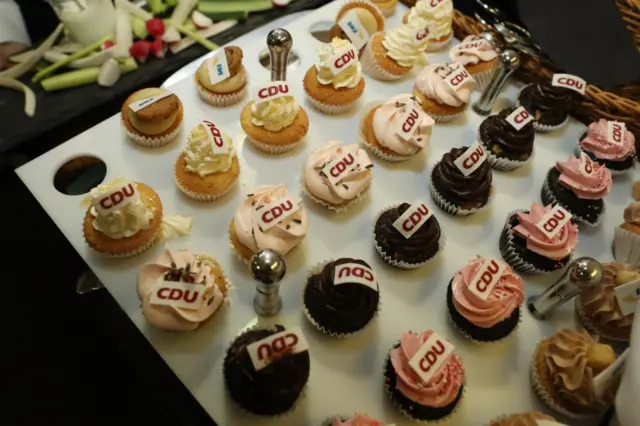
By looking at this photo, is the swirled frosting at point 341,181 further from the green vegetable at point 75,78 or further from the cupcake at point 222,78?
the green vegetable at point 75,78

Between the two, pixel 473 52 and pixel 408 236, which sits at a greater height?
pixel 473 52

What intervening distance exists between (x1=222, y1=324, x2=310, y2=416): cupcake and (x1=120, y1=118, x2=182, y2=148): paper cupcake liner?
3.05 ft

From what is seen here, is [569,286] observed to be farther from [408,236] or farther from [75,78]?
[75,78]

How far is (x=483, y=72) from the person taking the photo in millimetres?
2545

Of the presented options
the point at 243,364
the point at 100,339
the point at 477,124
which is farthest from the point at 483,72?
the point at 100,339

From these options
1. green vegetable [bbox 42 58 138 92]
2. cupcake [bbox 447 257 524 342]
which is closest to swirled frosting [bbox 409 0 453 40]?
cupcake [bbox 447 257 524 342]

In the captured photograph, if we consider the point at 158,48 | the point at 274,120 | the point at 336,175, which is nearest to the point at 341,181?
the point at 336,175

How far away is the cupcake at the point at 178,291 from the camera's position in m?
1.66

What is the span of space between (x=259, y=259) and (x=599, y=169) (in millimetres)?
1425

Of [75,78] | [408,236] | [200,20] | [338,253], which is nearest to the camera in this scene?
[408,236]

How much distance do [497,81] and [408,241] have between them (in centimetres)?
95

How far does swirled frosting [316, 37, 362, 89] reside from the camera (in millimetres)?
2297

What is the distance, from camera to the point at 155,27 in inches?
118

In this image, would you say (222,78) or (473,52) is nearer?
(222,78)
